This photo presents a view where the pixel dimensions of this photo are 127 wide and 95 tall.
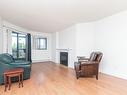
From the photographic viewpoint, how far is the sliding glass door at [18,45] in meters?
7.11

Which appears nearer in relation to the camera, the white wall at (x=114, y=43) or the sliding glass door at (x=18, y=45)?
the white wall at (x=114, y=43)

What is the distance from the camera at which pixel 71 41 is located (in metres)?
6.40

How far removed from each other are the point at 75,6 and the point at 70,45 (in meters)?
3.07

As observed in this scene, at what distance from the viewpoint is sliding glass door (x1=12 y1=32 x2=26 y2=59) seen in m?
7.11

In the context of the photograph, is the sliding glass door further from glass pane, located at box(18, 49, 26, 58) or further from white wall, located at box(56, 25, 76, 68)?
white wall, located at box(56, 25, 76, 68)

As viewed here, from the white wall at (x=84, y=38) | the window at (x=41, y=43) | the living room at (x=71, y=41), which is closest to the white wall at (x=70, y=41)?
the living room at (x=71, y=41)

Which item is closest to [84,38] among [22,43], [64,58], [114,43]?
[114,43]

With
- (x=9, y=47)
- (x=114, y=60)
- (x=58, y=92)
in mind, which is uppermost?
(x=9, y=47)

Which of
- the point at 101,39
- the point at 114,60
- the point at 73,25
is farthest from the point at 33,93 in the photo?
the point at 73,25

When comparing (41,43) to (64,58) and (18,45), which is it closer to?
(18,45)

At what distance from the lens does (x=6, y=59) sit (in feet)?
12.1

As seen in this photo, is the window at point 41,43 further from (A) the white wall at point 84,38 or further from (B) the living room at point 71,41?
(A) the white wall at point 84,38

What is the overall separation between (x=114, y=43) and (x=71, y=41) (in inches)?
93.0

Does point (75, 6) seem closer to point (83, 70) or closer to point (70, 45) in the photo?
point (83, 70)
